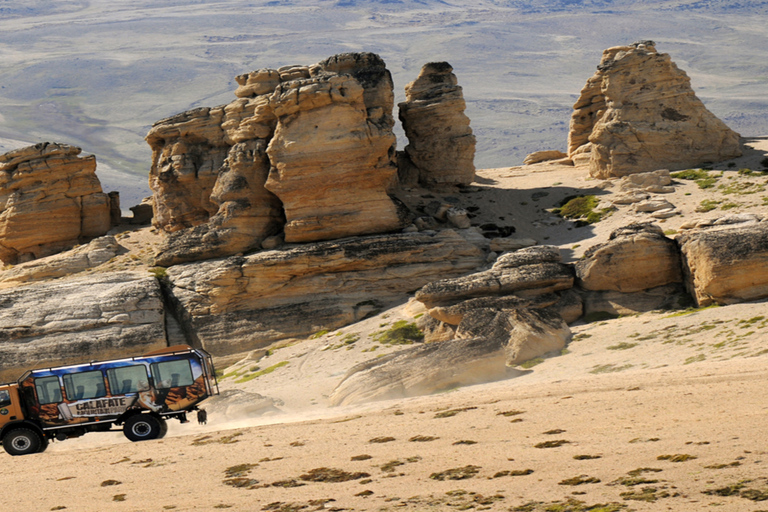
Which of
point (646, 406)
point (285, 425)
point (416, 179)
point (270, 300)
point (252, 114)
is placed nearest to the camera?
point (646, 406)

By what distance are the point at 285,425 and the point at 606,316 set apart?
18783 mm

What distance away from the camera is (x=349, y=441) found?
24.3m

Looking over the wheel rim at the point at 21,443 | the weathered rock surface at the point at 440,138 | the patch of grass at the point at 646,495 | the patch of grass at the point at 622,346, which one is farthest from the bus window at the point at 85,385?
the weathered rock surface at the point at 440,138

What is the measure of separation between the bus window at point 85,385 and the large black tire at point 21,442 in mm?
1645

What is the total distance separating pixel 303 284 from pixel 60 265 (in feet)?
55.6

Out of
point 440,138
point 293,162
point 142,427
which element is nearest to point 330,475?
point 142,427

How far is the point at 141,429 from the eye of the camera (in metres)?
27.6

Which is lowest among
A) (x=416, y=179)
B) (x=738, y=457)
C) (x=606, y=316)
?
(x=606, y=316)

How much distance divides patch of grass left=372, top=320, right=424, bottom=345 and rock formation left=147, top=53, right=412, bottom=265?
319 inches

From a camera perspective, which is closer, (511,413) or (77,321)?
(511,413)

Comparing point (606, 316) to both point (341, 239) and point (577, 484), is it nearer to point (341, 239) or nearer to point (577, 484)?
point (341, 239)

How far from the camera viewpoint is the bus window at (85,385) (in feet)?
88.7

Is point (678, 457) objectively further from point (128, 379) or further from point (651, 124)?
point (651, 124)

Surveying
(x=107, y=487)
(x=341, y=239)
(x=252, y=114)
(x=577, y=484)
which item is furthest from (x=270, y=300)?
(x=577, y=484)
